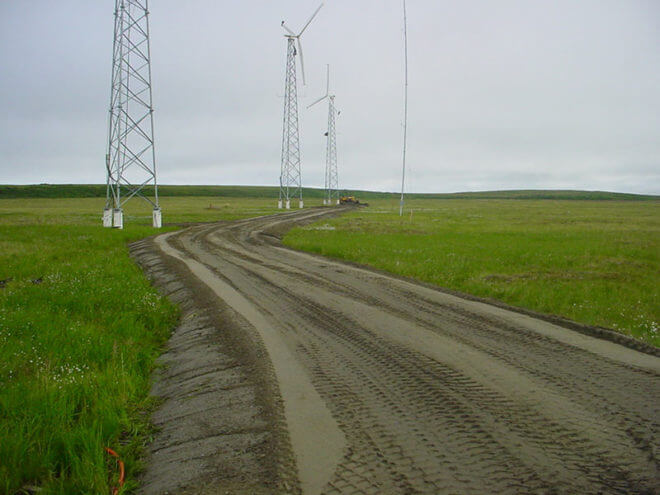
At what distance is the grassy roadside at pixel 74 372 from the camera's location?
12.3ft

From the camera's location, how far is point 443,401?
4.76m

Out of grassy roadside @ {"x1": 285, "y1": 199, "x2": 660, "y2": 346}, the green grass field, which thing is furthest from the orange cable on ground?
grassy roadside @ {"x1": 285, "y1": 199, "x2": 660, "y2": 346}

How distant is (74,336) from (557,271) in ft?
46.2

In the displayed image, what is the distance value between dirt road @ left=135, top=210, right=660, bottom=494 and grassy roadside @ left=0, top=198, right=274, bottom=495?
2.62 feet

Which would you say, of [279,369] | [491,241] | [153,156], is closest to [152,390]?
[279,369]

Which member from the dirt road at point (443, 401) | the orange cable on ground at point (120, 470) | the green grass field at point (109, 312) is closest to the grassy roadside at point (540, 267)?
the green grass field at point (109, 312)

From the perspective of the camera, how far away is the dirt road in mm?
3482

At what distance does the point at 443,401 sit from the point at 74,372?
486 cm

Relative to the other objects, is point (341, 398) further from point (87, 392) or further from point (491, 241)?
point (491, 241)

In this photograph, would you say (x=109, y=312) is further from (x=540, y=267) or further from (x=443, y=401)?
(x=540, y=267)

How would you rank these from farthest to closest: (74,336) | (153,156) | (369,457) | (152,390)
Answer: (153,156)
(74,336)
(152,390)
(369,457)

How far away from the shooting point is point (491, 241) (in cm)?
2370

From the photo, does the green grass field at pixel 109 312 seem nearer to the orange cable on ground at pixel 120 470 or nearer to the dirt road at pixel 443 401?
the orange cable on ground at pixel 120 470

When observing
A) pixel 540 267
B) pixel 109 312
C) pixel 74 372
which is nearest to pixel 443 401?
pixel 74 372
